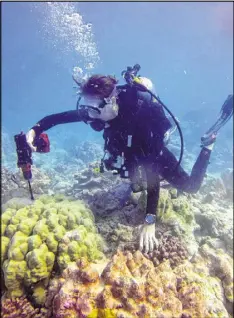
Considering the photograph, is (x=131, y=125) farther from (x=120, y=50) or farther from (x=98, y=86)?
(x=120, y=50)

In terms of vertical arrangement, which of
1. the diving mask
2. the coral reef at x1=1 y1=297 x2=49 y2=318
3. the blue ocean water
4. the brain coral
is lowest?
the coral reef at x1=1 y1=297 x2=49 y2=318

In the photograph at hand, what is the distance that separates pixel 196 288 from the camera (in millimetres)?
2943

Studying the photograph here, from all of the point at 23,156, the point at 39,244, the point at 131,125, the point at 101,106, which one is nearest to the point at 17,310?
the point at 39,244

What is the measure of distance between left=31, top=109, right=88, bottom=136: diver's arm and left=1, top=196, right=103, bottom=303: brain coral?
124 cm

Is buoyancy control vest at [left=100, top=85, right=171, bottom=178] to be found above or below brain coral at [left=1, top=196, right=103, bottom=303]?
above

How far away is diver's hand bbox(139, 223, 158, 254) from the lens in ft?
11.2

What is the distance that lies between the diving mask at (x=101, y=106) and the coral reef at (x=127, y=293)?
6.37 ft

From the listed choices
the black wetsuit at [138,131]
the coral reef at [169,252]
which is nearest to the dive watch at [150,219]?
the black wetsuit at [138,131]

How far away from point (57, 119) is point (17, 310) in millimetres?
3235

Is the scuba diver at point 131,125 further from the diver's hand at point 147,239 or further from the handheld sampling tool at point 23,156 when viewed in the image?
the handheld sampling tool at point 23,156

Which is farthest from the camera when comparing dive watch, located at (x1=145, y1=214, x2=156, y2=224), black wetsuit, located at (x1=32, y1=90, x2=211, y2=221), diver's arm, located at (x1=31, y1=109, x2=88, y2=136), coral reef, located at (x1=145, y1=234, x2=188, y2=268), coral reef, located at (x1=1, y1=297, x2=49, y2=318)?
black wetsuit, located at (x1=32, y1=90, x2=211, y2=221)

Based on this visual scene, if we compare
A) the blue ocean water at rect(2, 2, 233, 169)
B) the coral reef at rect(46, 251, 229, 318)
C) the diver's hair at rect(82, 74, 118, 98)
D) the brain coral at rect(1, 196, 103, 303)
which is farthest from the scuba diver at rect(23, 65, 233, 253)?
the blue ocean water at rect(2, 2, 233, 169)

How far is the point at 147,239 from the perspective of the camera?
3488 millimetres

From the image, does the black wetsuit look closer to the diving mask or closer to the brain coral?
the diving mask
